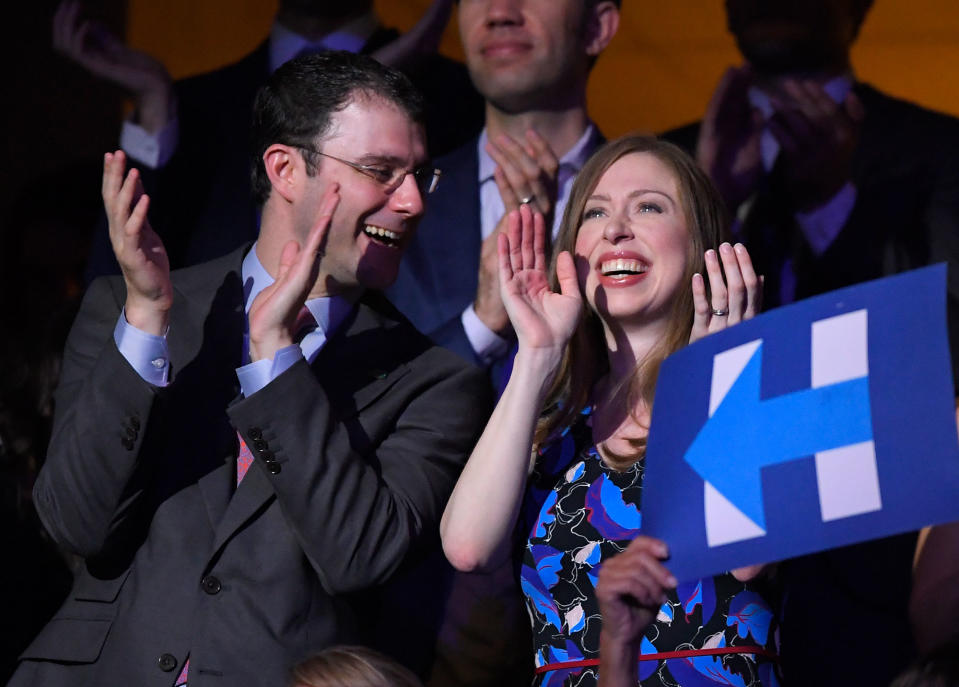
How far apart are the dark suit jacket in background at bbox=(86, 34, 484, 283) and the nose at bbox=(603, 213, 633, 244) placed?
116cm

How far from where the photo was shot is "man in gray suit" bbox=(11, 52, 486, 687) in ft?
7.39

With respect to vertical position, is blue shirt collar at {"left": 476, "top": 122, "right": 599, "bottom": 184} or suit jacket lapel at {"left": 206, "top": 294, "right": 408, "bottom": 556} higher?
blue shirt collar at {"left": 476, "top": 122, "right": 599, "bottom": 184}

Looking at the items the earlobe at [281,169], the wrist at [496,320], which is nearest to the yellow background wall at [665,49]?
the wrist at [496,320]

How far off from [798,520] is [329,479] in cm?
81

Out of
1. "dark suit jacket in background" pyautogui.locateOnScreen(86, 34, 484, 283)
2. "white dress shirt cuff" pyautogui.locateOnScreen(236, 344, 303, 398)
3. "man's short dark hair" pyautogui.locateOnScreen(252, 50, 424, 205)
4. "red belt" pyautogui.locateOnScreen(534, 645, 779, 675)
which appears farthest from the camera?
"dark suit jacket in background" pyautogui.locateOnScreen(86, 34, 484, 283)

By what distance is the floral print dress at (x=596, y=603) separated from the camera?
2174mm

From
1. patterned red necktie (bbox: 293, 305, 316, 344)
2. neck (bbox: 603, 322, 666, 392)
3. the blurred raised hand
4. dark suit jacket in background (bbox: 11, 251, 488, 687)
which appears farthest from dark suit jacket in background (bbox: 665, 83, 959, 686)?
the blurred raised hand

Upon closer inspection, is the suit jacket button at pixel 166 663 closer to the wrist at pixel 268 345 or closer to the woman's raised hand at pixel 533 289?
the wrist at pixel 268 345

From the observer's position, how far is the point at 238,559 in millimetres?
2316

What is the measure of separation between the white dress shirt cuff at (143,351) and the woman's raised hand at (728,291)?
93cm

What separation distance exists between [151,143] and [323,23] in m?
0.58

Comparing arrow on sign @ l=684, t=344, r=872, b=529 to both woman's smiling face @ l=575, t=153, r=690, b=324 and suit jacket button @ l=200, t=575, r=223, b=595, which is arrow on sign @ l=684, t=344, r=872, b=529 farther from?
suit jacket button @ l=200, t=575, r=223, b=595

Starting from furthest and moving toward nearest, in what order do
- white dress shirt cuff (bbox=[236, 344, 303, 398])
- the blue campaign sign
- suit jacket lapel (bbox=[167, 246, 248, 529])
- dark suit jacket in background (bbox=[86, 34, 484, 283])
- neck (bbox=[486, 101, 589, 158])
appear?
dark suit jacket in background (bbox=[86, 34, 484, 283]) → neck (bbox=[486, 101, 589, 158]) → suit jacket lapel (bbox=[167, 246, 248, 529]) → white dress shirt cuff (bbox=[236, 344, 303, 398]) → the blue campaign sign

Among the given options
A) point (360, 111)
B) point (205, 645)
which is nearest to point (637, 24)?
point (360, 111)
